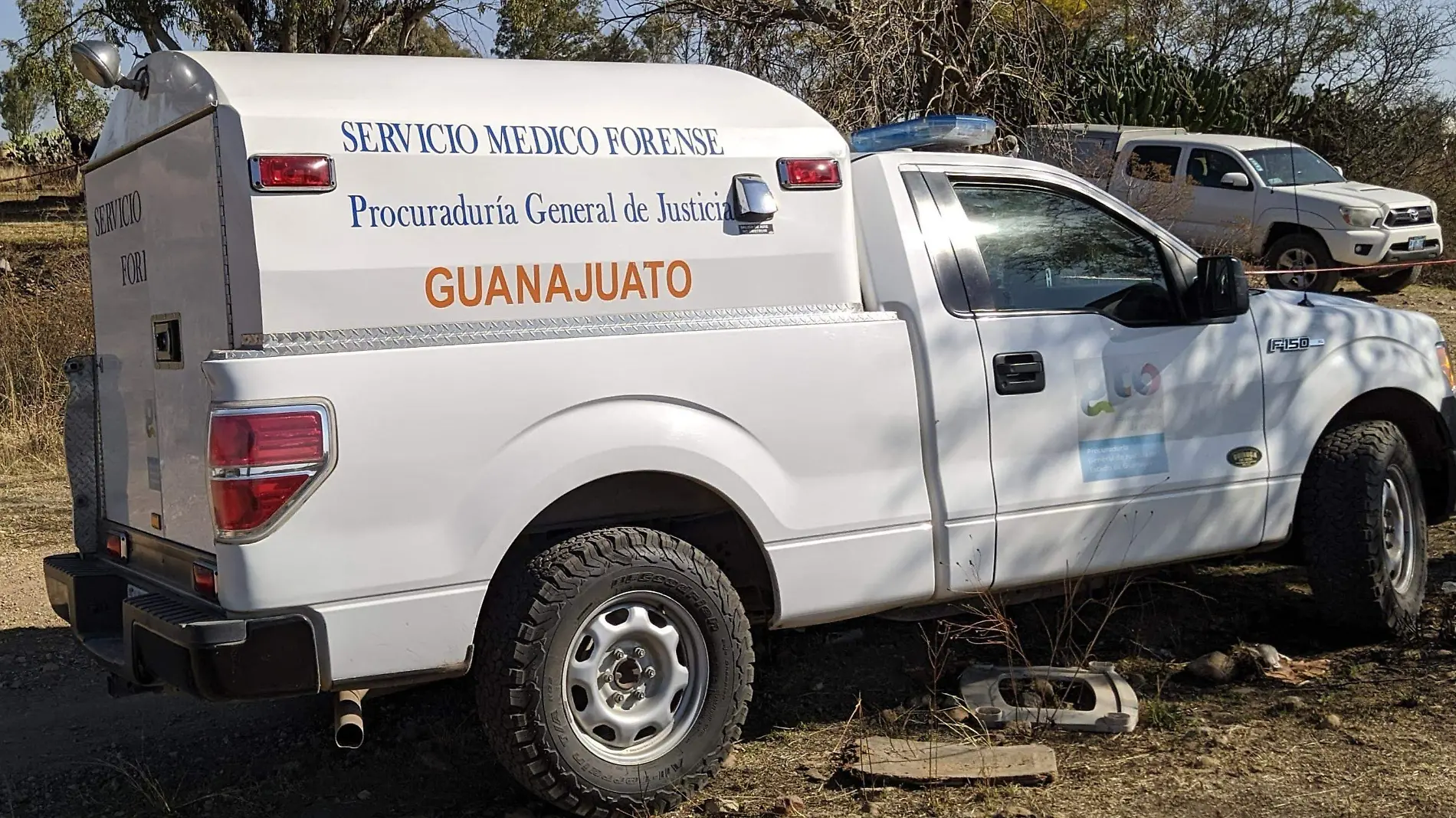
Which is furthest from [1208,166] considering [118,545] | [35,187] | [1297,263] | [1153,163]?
[35,187]

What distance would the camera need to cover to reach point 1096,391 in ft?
16.0

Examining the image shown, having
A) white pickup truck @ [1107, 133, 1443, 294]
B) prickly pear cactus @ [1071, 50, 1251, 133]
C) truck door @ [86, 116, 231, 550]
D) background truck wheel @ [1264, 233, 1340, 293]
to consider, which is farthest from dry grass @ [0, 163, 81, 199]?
truck door @ [86, 116, 231, 550]

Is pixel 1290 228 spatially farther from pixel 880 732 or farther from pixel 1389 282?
pixel 880 732

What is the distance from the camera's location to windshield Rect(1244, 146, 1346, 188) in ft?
50.7

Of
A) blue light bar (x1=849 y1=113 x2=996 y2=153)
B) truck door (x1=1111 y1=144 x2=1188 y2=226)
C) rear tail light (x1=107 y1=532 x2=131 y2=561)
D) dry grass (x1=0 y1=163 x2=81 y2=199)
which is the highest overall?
dry grass (x1=0 y1=163 x2=81 y2=199)

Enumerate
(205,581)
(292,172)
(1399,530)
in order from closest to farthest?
Answer: (292,172)
(205,581)
(1399,530)

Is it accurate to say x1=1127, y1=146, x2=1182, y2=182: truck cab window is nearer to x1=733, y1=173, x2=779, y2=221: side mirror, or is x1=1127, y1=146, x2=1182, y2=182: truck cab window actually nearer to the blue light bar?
the blue light bar

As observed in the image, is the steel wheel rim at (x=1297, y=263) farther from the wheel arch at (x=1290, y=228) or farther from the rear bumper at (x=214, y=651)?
the rear bumper at (x=214, y=651)

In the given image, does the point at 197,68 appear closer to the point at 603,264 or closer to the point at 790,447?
the point at 603,264

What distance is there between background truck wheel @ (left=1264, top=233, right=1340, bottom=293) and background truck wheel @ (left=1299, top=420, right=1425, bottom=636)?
31.7 feet

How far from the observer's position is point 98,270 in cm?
480

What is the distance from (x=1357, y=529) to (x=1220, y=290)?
1.14 m

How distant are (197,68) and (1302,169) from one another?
14535 mm

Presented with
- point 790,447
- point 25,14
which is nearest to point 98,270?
point 790,447
